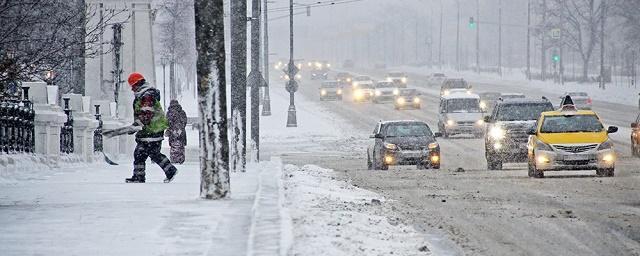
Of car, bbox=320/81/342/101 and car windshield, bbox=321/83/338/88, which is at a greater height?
car windshield, bbox=321/83/338/88

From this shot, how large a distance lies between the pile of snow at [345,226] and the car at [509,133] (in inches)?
358

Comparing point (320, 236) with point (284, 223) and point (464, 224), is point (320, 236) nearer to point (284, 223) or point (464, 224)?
point (284, 223)

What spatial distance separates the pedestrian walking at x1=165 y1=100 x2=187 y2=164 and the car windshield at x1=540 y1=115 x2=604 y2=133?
8153 millimetres

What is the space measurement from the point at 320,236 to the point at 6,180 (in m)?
7.69

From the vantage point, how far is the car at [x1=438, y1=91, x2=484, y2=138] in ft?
162

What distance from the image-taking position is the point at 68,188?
58.7 ft

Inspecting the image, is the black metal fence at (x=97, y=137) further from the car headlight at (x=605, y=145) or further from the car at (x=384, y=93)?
the car at (x=384, y=93)

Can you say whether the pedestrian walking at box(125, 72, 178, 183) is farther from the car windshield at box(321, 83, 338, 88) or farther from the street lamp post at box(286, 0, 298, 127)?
the car windshield at box(321, 83, 338, 88)

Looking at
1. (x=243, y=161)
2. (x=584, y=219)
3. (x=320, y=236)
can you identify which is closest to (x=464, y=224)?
(x=584, y=219)

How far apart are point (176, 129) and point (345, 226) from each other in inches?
569

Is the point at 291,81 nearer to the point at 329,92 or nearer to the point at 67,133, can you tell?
the point at 67,133

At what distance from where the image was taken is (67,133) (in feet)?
89.6

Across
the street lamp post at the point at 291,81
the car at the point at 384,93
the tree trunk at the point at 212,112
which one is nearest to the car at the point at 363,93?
the car at the point at 384,93

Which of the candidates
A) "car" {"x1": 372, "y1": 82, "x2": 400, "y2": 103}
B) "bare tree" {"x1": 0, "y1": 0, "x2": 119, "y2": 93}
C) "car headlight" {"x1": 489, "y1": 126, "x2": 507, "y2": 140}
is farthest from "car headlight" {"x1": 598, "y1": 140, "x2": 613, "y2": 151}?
"car" {"x1": 372, "y1": 82, "x2": 400, "y2": 103}
